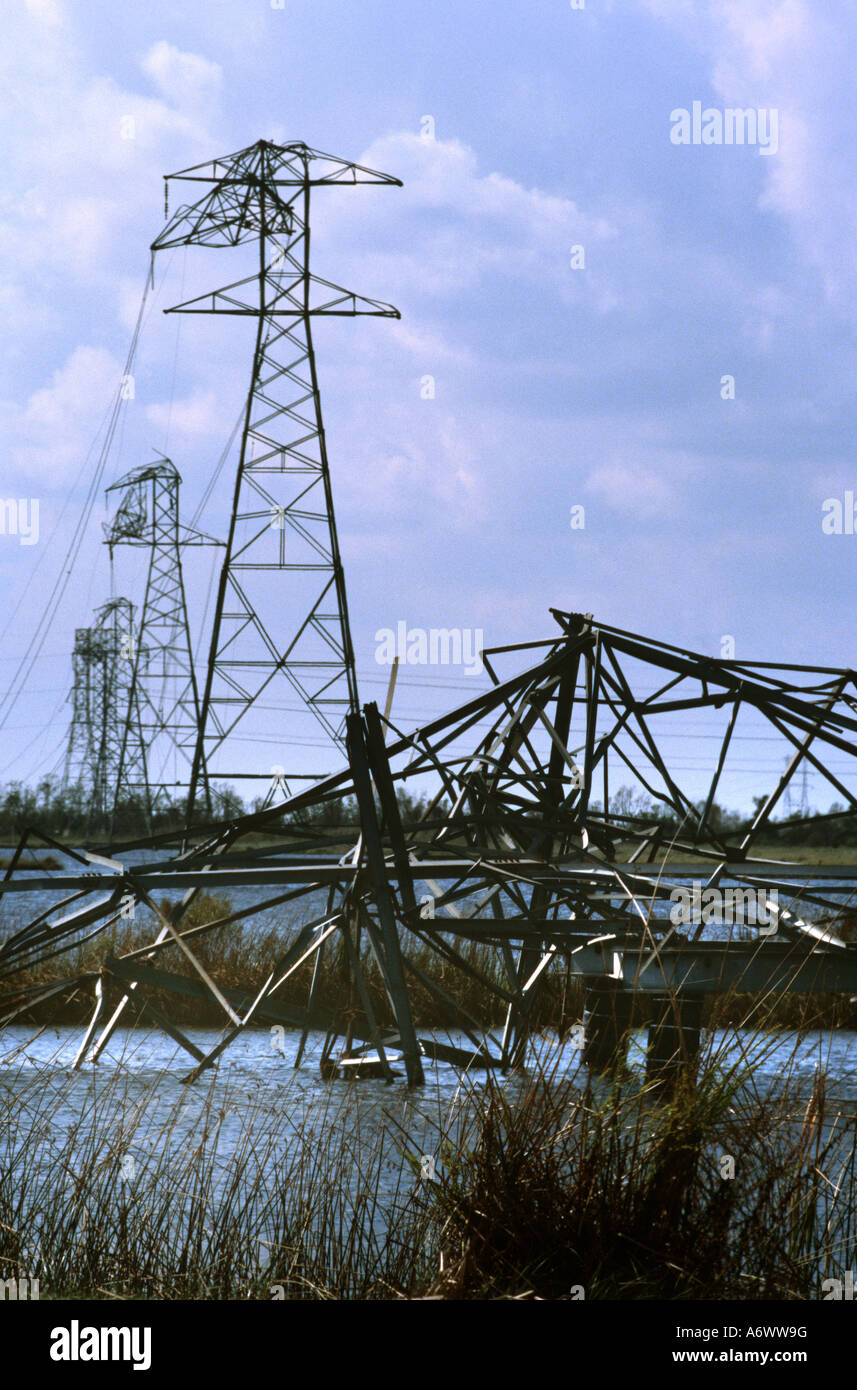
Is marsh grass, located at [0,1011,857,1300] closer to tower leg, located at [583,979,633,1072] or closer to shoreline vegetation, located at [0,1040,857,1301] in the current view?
shoreline vegetation, located at [0,1040,857,1301]

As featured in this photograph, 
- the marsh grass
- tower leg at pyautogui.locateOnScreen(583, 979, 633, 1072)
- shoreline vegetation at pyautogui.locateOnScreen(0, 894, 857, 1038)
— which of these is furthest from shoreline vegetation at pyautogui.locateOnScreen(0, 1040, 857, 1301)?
shoreline vegetation at pyautogui.locateOnScreen(0, 894, 857, 1038)

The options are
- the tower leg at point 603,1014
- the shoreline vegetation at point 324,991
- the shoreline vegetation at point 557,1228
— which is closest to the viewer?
the shoreline vegetation at point 557,1228

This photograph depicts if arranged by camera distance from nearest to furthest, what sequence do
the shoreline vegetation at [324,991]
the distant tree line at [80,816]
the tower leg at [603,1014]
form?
the tower leg at [603,1014] < the shoreline vegetation at [324,991] < the distant tree line at [80,816]

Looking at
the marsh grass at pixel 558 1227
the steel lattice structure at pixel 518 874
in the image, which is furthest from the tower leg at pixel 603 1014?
the marsh grass at pixel 558 1227

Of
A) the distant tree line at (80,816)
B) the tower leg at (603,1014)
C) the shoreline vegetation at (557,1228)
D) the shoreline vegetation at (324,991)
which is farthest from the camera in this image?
the distant tree line at (80,816)

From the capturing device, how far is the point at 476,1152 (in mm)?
5555

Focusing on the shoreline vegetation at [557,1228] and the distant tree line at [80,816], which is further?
the distant tree line at [80,816]

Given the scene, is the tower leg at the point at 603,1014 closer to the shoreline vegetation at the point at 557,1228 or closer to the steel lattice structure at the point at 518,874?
the steel lattice structure at the point at 518,874

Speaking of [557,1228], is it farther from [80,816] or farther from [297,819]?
[80,816]

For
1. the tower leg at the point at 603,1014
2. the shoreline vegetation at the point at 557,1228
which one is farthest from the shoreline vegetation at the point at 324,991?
the shoreline vegetation at the point at 557,1228

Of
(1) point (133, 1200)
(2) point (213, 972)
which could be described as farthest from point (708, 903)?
(2) point (213, 972)

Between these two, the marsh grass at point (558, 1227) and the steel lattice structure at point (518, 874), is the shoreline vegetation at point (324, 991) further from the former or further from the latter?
the marsh grass at point (558, 1227)
